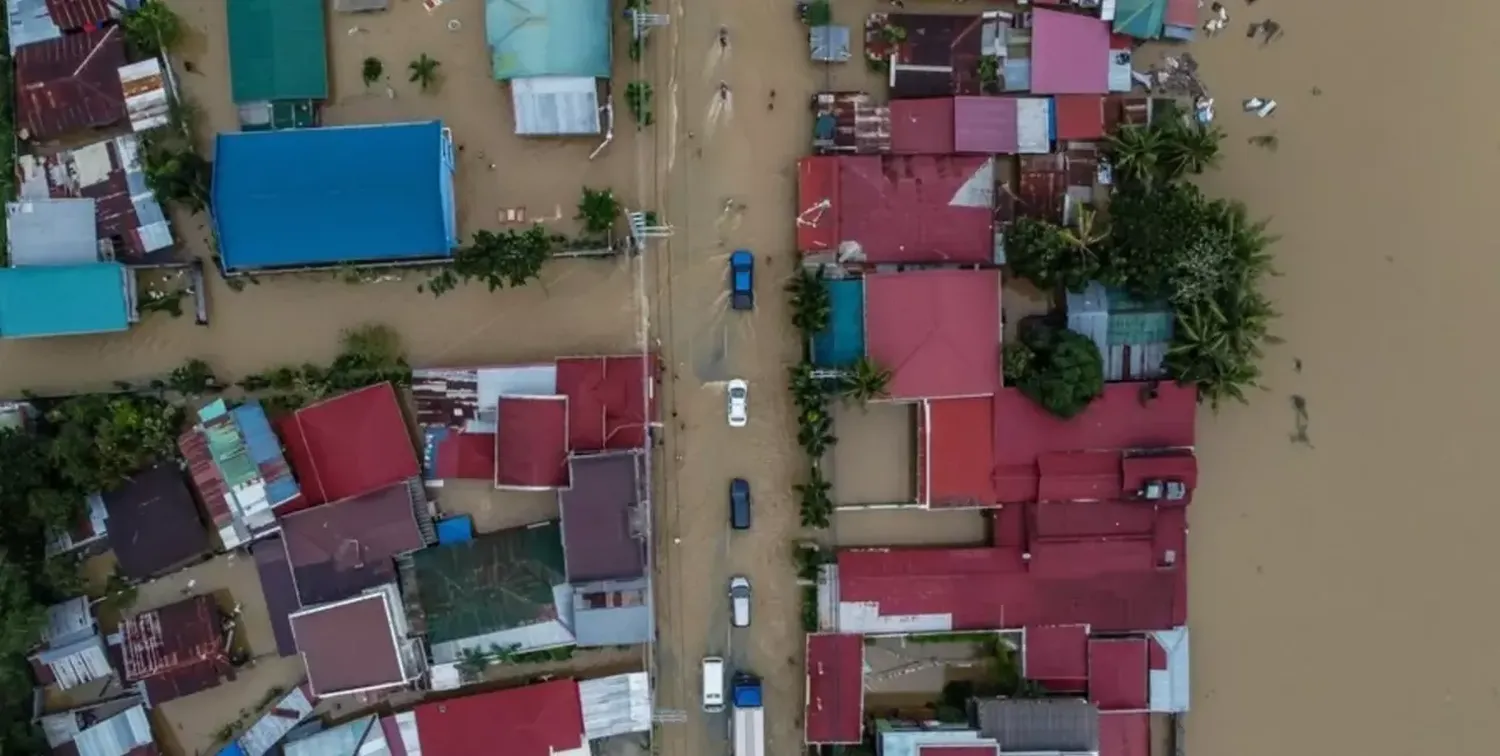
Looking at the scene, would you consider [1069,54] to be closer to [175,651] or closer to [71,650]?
[175,651]

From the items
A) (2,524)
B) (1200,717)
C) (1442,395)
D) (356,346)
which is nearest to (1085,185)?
(1442,395)

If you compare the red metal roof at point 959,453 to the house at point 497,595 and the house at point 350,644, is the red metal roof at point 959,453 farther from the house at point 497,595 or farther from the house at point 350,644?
the house at point 350,644

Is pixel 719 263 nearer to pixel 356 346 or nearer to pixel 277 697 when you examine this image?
pixel 356 346

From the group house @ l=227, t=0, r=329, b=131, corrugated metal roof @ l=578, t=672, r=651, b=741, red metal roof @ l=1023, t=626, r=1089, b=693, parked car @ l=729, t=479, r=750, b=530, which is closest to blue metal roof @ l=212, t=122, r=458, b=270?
house @ l=227, t=0, r=329, b=131

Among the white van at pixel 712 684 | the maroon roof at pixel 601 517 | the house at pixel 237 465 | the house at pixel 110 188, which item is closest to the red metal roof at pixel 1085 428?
the white van at pixel 712 684

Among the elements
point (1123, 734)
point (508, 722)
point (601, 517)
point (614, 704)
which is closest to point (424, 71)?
point (601, 517)
